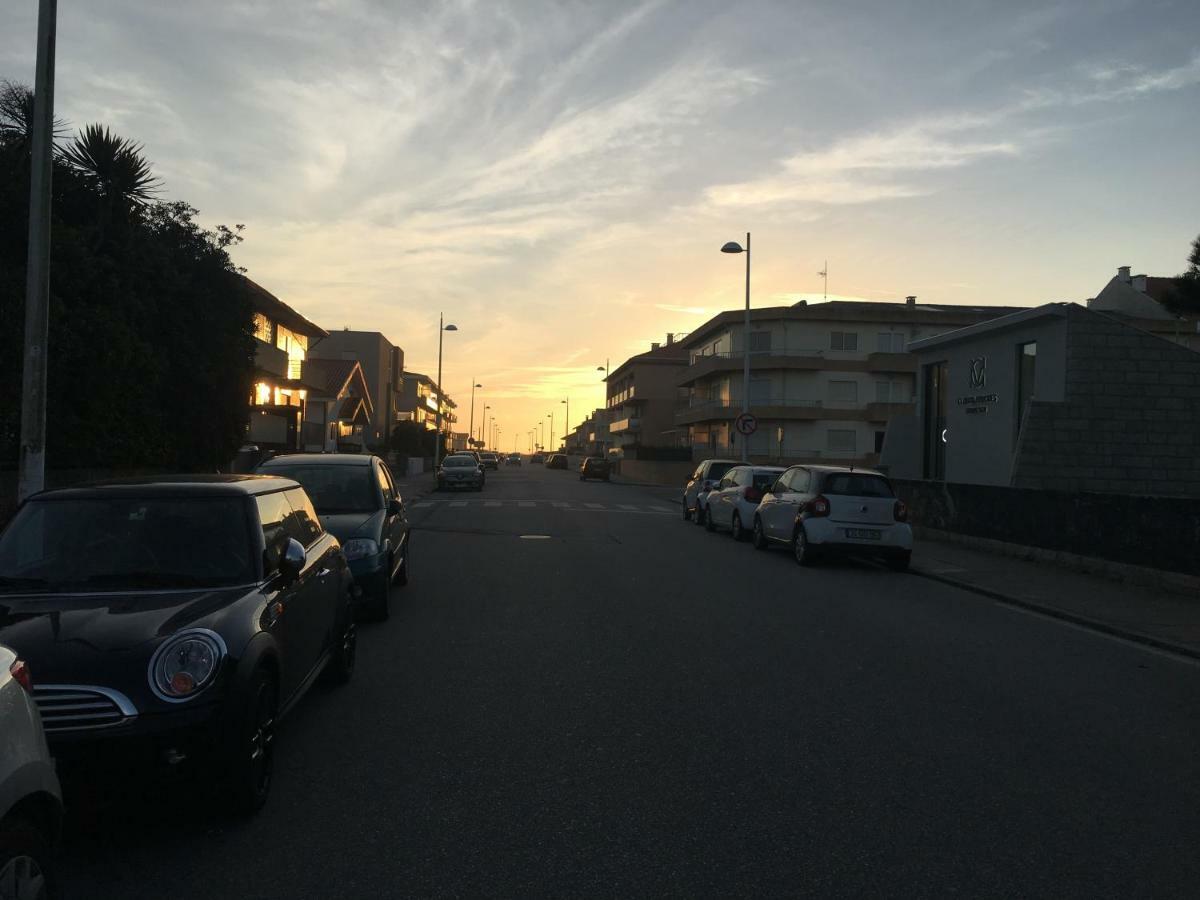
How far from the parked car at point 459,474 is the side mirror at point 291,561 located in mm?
36816

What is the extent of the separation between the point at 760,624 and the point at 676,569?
4.87 m

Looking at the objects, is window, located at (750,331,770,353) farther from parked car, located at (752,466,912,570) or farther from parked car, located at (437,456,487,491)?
parked car, located at (752,466,912,570)

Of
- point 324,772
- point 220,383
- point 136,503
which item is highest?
point 220,383

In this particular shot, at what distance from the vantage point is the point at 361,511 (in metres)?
10.2

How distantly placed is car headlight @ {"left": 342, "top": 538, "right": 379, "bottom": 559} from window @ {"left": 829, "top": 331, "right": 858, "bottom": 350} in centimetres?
5386

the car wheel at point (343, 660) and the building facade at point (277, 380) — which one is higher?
the building facade at point (277, 380)

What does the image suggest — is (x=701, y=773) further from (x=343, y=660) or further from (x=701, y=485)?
(x=701, y=485)

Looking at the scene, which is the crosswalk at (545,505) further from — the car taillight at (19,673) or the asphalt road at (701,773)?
the car taillight at (19,673)

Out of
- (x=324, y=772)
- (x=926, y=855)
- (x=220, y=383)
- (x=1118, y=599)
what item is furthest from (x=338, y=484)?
(x=220, y=383)

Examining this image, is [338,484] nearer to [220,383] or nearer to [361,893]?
[361,893]

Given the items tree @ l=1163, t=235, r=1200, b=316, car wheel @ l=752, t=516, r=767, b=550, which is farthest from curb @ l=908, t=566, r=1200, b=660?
tree @ l=1163, t=235, r=1200, b=316

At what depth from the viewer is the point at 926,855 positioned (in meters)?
4.29

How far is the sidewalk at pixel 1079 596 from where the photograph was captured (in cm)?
1012

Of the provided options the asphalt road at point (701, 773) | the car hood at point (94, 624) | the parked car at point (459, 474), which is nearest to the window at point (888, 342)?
the parked car at point (459, 474)
